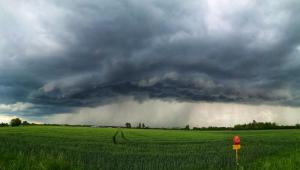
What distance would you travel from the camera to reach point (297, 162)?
16.1 meters

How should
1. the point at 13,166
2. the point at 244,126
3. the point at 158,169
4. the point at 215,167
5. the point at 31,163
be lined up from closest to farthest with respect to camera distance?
the point at 13,166 → the point at 31,163 → the point at 158,169 → the point at 215,167 → the point at 244,126

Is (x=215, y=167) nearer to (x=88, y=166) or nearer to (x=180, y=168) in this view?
(x=180, y=168)

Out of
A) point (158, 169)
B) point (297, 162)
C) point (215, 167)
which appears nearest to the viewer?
point (158, 169)

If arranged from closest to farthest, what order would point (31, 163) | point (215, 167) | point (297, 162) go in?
point (31, 163) < point (215, 167) < point (297, 162)

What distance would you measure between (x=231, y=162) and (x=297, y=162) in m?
3.48

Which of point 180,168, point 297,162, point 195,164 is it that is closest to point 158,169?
point 180,168

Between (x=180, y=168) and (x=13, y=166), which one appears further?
(x=180, y=168)

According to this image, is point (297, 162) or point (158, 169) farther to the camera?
point (297, 162)

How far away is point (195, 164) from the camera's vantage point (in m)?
15.4

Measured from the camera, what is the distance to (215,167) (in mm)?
14734

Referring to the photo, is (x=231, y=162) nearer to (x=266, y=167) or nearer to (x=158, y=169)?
(x=266, y=167)

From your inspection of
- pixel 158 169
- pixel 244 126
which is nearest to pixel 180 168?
pixel 158 169

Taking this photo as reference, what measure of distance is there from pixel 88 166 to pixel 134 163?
2.32 m

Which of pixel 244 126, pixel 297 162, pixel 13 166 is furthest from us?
pixel 244 126
